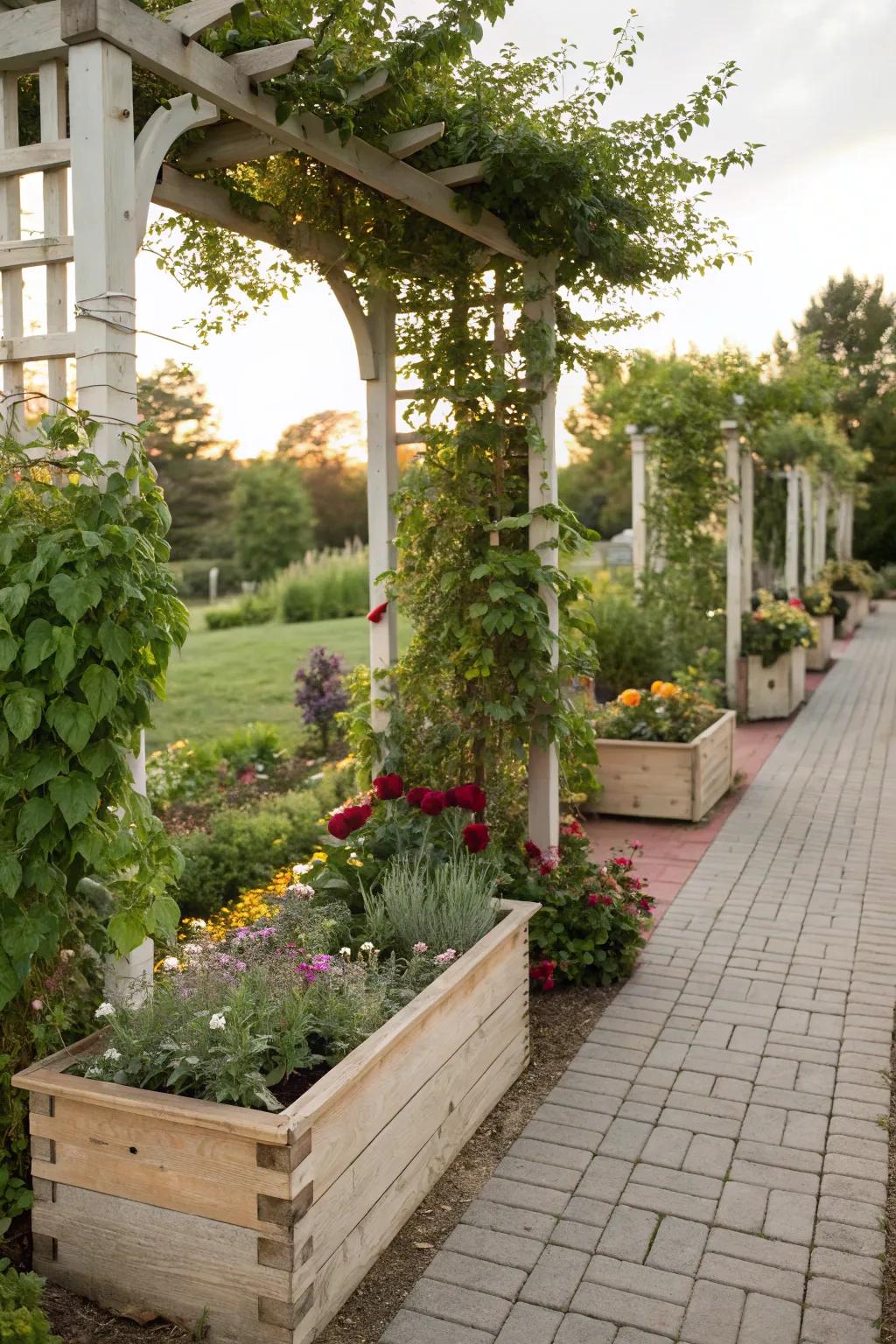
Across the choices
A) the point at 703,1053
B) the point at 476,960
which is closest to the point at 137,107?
the point at 476,960

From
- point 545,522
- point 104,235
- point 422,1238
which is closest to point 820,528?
point 545,522

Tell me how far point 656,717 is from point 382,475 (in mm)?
2869

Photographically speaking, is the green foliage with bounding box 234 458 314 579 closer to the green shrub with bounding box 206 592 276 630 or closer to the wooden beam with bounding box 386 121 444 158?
the green shrub with bounding box 206 592 276 630

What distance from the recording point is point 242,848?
15.8ft

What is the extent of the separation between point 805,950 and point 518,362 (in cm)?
253

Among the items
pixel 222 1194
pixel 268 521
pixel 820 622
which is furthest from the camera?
pixel 268 521

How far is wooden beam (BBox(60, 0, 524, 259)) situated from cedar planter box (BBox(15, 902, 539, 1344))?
2117mm

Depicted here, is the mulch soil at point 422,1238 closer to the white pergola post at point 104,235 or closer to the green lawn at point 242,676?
the white pergola post at point 104,235

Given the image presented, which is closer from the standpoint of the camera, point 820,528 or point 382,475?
point 382,475

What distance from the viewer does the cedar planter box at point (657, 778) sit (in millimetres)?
6203

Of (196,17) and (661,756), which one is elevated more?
(196,17)

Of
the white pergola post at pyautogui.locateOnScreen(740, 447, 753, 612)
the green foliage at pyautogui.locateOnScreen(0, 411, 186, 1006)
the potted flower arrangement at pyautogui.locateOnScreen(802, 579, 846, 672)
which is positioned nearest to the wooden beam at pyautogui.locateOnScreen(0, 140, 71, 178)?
the green foliage at pyautogui.locateOnScreen(0, 411, 186, 1006)

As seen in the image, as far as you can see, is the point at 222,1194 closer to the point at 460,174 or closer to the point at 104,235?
the point at 104,235

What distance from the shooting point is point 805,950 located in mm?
4305
